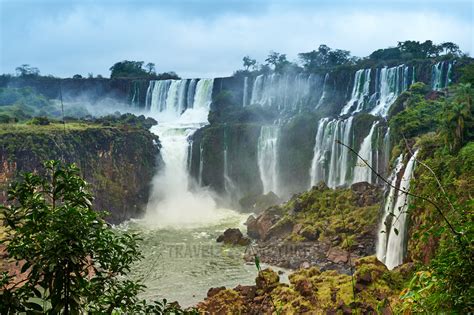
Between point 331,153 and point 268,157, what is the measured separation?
6.55 m

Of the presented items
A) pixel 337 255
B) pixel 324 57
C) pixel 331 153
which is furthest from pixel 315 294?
pixel 324 57

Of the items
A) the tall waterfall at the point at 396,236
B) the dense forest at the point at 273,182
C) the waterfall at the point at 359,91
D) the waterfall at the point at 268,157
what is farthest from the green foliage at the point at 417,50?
the tall waterfall at the point at 396,236

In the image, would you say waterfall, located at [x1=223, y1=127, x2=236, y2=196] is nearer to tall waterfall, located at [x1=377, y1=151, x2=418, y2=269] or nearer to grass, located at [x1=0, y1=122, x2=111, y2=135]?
grass, located at [x1=0, y1=122, x2=111, y2=135]

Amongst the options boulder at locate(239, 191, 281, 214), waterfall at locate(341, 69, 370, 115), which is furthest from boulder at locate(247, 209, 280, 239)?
waterfall at locate(341, 69, 370, 115)

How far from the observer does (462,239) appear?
3760 mm

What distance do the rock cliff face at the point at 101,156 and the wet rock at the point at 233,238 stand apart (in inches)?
386

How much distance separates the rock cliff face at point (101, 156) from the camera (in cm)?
3219

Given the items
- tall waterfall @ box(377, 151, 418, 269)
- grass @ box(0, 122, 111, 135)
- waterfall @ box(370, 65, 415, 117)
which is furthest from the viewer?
waterfall @ box(370, 65, 415, 117)

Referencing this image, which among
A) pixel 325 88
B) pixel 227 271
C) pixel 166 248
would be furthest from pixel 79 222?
pixel 325 88

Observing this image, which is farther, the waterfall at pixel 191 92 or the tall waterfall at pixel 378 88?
the waterfall at pixel 191 92

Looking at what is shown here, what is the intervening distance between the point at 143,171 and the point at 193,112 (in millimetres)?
16383

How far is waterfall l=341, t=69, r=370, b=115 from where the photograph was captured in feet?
141

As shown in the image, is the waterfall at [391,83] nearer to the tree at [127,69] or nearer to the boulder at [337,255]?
the boulder at [337,255]

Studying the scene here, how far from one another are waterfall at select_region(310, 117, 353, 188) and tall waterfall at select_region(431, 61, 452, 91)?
9.90 meters
